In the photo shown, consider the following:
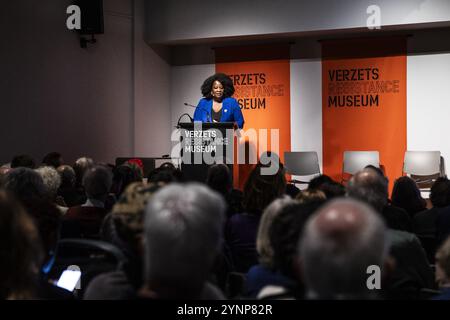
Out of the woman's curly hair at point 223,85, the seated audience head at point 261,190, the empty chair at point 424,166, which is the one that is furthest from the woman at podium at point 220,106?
the seated audience head at point 261,190

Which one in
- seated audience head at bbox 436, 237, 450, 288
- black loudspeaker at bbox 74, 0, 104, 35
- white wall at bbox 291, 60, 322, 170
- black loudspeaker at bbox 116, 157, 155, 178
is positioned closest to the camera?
seated audience head at bbox 436, 237, 450, 288

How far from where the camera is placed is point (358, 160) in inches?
373

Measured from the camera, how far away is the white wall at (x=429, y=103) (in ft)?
31.3

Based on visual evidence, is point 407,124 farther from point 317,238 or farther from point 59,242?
point 317,238

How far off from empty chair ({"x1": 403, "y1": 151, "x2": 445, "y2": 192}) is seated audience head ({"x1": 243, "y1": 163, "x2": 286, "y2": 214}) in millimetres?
6022

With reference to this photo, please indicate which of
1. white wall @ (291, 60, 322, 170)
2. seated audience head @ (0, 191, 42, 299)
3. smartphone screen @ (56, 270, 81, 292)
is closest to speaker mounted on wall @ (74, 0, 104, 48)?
white wall @ (291, 60, 322, 170)

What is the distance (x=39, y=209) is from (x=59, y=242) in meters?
0.14

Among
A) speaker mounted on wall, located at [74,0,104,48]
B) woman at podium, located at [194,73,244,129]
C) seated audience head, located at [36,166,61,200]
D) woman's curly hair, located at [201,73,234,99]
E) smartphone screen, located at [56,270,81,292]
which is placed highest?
speaker mounted on wall, located at [74,0,104,48]

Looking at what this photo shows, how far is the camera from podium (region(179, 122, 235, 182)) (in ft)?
24.1

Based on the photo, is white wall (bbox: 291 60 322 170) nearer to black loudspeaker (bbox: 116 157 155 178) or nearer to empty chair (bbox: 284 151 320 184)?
empty chair (bbox: 284 151 320 184)

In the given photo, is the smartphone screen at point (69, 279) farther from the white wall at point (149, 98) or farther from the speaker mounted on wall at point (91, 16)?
the white wall at point (149, 98)

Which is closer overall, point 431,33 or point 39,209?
point 39,209
